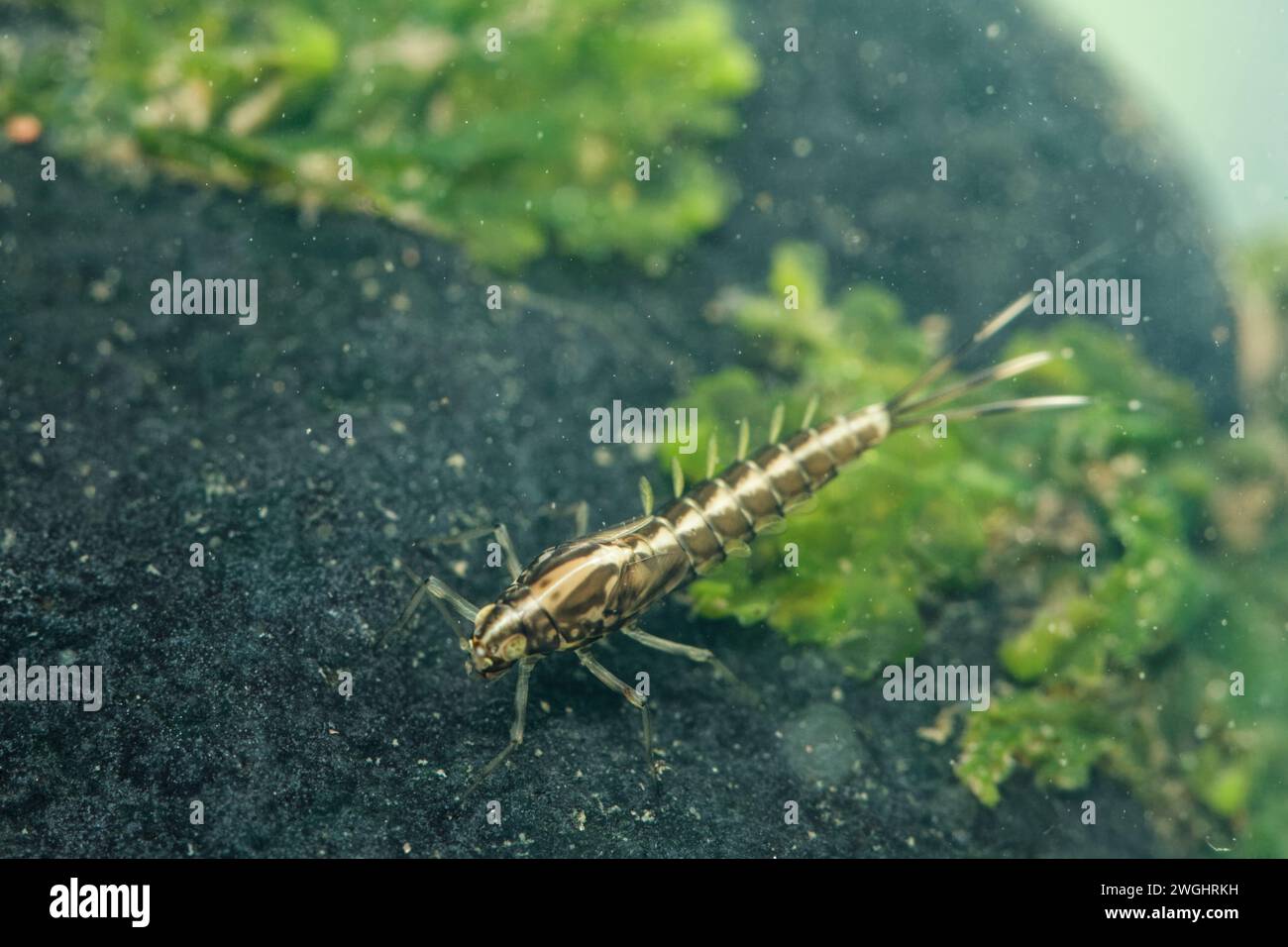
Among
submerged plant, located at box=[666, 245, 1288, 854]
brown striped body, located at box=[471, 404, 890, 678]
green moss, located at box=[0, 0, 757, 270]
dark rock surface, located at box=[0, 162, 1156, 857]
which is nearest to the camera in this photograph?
dark rock surface, located at box=[0, 162, 1156, 857]

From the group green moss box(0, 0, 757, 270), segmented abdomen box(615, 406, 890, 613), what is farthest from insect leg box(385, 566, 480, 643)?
green moss box(0, 0, 757, 270)

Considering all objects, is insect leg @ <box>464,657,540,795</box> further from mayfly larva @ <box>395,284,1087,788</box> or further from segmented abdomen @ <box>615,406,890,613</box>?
segmented abdomen @ <box>615,406,890,613</box>

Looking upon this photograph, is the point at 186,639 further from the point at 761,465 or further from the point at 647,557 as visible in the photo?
the point at 761,465

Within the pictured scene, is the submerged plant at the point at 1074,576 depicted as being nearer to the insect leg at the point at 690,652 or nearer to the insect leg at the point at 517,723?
the insect leg at the point at 690,652

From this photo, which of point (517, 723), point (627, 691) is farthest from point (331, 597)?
point (627, 691)

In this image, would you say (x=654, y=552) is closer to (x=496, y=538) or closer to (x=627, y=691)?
(x=627, y=691)
